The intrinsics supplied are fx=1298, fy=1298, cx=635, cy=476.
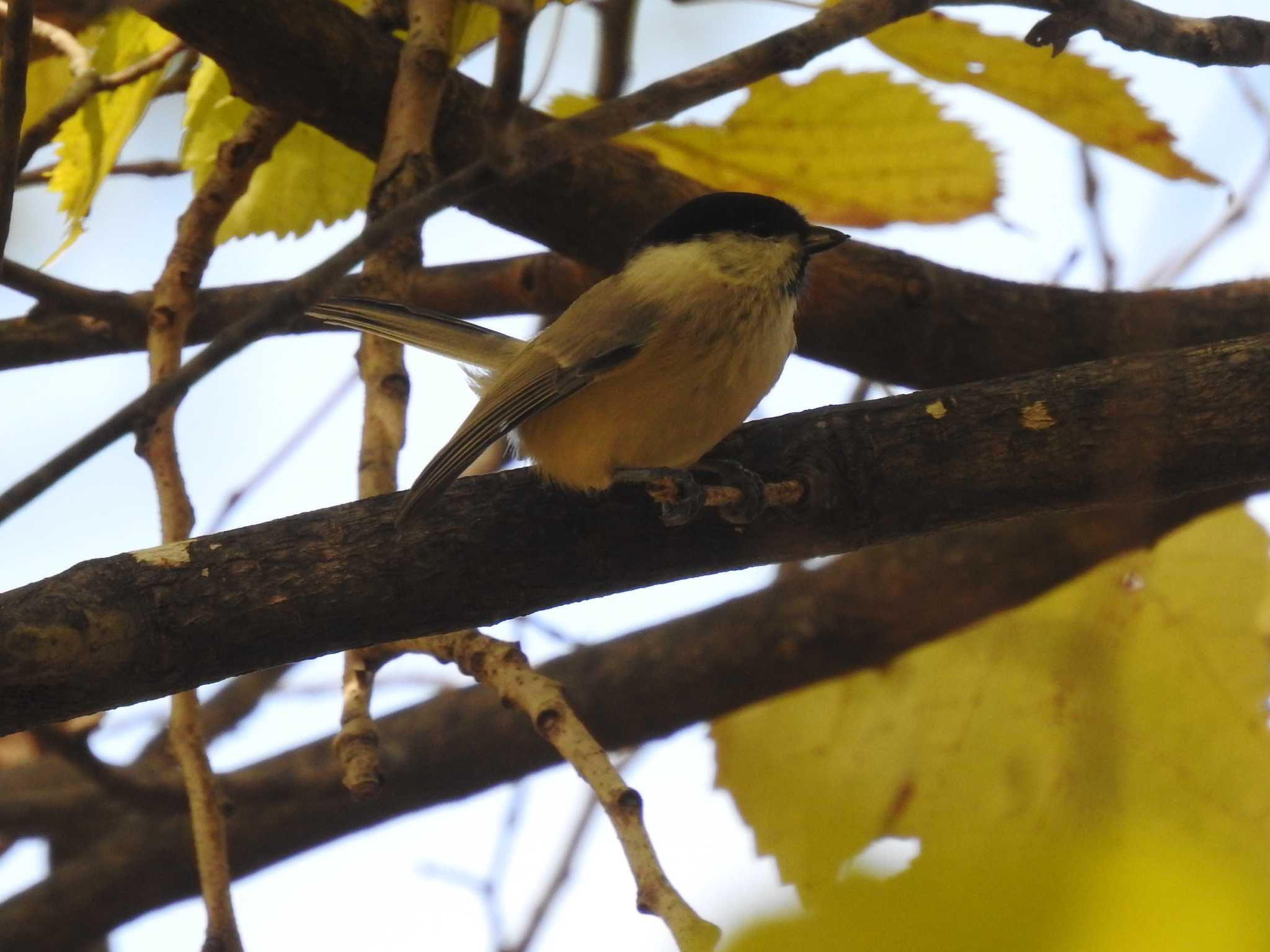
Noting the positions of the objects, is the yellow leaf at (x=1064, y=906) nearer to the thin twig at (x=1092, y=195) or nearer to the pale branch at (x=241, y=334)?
the pale branch at (x=241, y=334)

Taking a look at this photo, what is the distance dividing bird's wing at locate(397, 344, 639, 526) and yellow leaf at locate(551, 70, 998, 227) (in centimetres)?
44

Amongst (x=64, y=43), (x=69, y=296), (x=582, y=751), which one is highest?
(x=64, y=43)

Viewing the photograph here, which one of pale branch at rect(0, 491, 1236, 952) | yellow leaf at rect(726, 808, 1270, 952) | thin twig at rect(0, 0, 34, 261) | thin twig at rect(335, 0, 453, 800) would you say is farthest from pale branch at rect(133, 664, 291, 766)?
yellow leaf at rect(726, 808, 1270, 952)

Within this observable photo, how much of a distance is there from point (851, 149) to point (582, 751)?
1.23 metres

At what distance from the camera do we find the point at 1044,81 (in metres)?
1.92

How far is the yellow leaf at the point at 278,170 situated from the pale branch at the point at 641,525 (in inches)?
34.4

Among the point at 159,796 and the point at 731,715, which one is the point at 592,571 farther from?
the point at 159,796

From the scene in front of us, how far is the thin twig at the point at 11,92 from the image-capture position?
1.23 m

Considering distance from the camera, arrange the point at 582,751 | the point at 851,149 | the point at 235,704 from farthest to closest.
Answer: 1. the point at 235,704
2. the point at 851,149
3. the point at 582,751

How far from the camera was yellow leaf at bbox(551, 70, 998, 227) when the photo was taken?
2.16 metres

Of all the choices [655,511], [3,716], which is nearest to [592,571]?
[655,511]

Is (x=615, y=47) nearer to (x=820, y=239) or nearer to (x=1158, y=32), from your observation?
(x=820, y=239)

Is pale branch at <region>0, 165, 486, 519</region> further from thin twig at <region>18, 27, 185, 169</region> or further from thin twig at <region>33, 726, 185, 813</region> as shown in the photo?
thin twig at <region>33, 726, 185, 813</region>

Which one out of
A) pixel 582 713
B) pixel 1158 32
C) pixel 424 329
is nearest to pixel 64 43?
pixel 424 329
